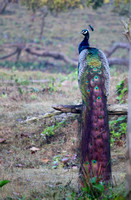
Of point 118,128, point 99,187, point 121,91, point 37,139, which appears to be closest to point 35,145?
point 37,139

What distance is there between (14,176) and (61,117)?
2.54m

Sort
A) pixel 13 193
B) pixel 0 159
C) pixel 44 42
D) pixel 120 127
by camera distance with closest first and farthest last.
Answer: pixel 13 193, pixel 0 159, pixel 120 127, pixel 44 42

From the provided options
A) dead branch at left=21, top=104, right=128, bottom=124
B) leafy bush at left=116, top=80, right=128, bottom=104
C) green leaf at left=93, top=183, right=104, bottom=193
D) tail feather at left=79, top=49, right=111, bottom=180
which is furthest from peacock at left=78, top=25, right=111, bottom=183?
leafy bush at left=116, top=80, right=128, bottom=104

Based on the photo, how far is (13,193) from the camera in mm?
3531

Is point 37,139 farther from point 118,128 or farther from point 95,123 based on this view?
point 95,123

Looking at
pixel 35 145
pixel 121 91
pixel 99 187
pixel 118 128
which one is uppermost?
pixel 121 91

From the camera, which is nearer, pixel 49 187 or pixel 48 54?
pixel 49 187

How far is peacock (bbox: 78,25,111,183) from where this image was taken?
3416 mm

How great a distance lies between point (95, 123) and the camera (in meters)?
3.55

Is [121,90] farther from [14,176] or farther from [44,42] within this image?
[44,42]

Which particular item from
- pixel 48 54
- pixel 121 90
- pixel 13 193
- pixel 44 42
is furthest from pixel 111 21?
pixel 13 193

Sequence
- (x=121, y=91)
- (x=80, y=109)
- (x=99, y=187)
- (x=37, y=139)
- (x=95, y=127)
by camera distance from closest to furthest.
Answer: (x=99, y=187), (x=95, y=127), (x=80, y=109), (x=37, y=139), (x=121, y=91)

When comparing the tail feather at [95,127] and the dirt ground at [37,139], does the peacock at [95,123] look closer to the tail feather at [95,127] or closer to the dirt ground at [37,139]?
the tail feather at [95,127]

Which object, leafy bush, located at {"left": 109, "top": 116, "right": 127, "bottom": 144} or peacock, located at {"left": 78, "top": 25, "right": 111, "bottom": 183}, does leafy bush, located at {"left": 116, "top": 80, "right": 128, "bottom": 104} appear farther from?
peacock, located at {"left": 78, "top": 25, "right": 111, "bottom": 183}
